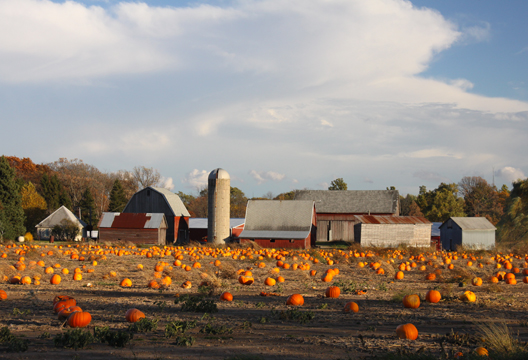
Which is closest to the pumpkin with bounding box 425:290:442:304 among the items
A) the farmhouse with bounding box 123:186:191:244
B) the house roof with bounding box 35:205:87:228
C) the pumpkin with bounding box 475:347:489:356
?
the pumpkin with bounding box 475:347:489:356

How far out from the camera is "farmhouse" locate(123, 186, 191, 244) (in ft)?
189

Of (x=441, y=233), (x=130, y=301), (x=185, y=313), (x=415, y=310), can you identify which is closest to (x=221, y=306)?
(x=185, y=313)

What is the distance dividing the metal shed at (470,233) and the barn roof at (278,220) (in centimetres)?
1548

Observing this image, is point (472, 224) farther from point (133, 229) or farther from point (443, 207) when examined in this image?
point (133, 229)

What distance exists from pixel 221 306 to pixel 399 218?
38823 millimetres

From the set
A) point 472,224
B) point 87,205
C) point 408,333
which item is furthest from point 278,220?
point 408,333

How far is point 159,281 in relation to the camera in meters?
16.6

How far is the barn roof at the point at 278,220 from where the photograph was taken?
47.9 meters

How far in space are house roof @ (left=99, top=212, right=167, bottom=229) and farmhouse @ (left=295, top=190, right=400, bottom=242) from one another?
2027 cm

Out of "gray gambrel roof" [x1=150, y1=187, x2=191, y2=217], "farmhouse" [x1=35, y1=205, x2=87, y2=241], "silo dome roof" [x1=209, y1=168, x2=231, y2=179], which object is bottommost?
"farmhouse" [x1=35, y1=205, x2=87, y2=241]

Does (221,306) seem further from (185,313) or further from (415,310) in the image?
(415,310)

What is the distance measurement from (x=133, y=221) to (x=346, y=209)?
Result: 26.6 m

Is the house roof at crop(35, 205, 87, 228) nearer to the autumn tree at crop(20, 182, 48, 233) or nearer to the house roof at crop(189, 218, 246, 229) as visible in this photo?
the autumn tree at crop(20, 182, 48, 233)

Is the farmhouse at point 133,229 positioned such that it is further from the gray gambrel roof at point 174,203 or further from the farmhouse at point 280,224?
the farmhouse at point 280,224
